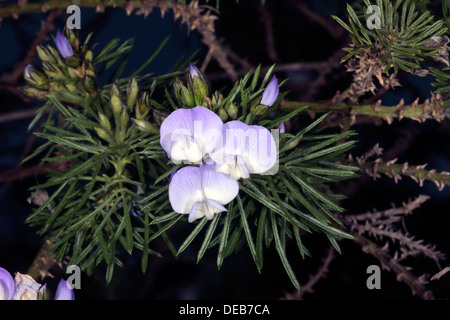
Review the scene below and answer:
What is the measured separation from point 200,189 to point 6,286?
23 cm

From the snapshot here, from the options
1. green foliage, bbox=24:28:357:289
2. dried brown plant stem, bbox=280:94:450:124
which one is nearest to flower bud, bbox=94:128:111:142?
green foliage, bbox=24:28:357:289

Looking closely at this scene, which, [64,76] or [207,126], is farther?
[64,76]

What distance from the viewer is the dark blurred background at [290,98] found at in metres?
0.69

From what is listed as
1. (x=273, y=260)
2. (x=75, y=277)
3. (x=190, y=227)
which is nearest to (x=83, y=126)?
(x=75, y=277)

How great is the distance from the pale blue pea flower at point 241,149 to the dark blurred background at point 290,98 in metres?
0.29

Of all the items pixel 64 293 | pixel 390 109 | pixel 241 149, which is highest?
pixel 390 109

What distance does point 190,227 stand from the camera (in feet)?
2.50

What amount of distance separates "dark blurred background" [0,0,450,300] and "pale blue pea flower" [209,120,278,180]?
0.96 feet

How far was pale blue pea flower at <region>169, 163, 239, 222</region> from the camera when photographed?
1.38 feet

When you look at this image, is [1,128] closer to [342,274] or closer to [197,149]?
[197,149]

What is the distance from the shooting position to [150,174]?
54 centimetres

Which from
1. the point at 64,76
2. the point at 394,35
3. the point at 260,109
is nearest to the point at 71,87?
the point at 64,76

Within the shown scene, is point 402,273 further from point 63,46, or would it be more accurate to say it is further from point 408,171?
point 63,46
